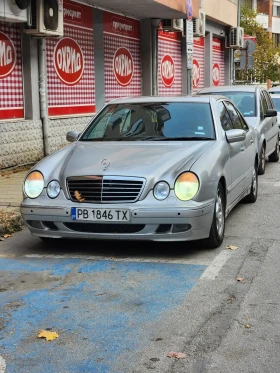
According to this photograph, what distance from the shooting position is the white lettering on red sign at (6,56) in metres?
12.5

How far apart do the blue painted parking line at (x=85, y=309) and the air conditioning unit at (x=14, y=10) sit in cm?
640

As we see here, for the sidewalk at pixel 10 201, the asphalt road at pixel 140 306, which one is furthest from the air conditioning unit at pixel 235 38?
the asphalt road at pixel 140 306

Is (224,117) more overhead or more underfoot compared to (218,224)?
more overhead

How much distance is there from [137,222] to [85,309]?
137 cm

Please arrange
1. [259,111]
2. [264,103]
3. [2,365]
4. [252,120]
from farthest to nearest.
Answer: [264,103] < [259,111] < [252,120] < [2,365]

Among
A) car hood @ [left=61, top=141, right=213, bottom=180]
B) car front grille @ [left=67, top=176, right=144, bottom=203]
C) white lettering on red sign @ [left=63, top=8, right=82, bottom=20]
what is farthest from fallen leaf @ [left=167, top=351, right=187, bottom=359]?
white lettering on red sign @ [left=63, top=8, right=82, bottom=20]

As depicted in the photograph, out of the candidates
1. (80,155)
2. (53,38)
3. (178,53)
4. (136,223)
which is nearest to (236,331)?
(136,223)

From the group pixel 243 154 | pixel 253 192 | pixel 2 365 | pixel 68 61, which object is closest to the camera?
pixel 2 365

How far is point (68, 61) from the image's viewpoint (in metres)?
15.3

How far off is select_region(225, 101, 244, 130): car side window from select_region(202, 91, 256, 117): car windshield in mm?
3784

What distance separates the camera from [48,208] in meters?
6.24

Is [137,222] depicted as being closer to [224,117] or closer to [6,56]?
[224,117]

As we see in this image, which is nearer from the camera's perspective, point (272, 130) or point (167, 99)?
point (167, 99)

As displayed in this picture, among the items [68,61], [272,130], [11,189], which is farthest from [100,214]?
[68,61]
